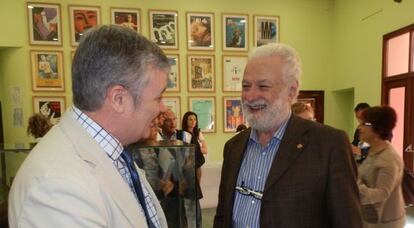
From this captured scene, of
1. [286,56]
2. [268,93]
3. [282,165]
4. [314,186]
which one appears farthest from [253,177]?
[286,56]

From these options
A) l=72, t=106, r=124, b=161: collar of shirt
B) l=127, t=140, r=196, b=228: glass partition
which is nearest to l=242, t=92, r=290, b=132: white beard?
l=127, t=140, r=196, b=228: glass partition

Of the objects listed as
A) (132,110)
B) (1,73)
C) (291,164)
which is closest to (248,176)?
(291,164)

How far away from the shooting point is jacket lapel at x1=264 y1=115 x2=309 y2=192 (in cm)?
152

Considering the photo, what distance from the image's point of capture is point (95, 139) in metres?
0.96

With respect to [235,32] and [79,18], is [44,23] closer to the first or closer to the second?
[79,18]

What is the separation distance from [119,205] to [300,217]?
904 millimetres

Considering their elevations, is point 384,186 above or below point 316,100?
below

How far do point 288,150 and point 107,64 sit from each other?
99 cm

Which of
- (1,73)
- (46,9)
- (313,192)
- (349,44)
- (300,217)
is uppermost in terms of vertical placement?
(46,9)

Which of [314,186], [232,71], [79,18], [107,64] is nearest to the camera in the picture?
[107,64]

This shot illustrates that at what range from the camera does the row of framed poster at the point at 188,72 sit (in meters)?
6.99

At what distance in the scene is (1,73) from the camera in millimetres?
7270

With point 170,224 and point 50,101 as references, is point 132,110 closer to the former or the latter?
point 170,224

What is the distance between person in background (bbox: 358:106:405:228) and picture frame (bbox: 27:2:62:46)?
6.67m
